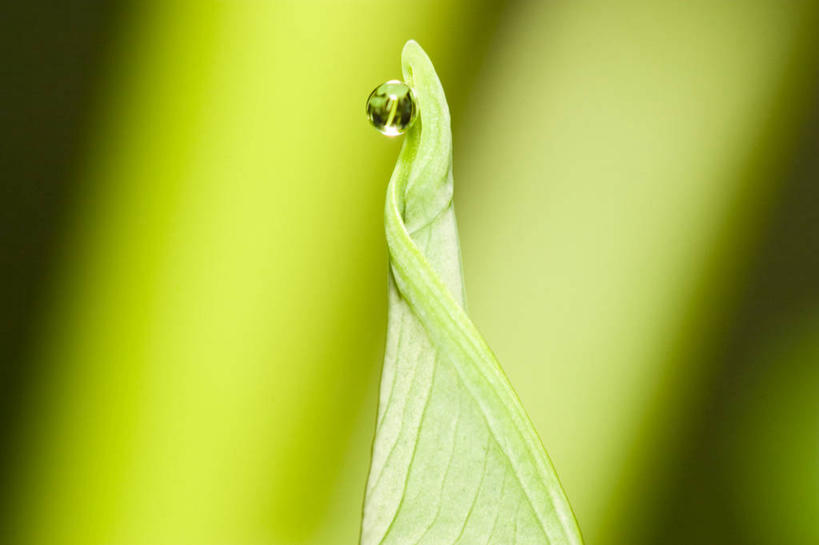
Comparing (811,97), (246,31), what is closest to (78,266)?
(246,31)

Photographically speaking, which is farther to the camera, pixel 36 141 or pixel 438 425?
pixel 36 141

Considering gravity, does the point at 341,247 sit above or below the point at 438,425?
below

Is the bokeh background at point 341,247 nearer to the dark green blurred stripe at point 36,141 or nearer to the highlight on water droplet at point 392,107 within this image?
the dark green blurred stripe at point 36,141

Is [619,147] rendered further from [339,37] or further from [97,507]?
[97,507]

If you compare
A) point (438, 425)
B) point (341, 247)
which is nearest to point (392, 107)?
point (438, 425)

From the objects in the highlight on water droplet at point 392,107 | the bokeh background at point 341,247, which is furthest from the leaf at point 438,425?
the bokeh background at point 341,247

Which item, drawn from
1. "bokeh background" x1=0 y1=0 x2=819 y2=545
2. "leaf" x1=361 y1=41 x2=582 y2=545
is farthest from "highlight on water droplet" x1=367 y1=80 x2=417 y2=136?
"bokeh background" x1=0 y1=0 x2=819 y2=545

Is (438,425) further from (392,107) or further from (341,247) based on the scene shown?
(341,247)
